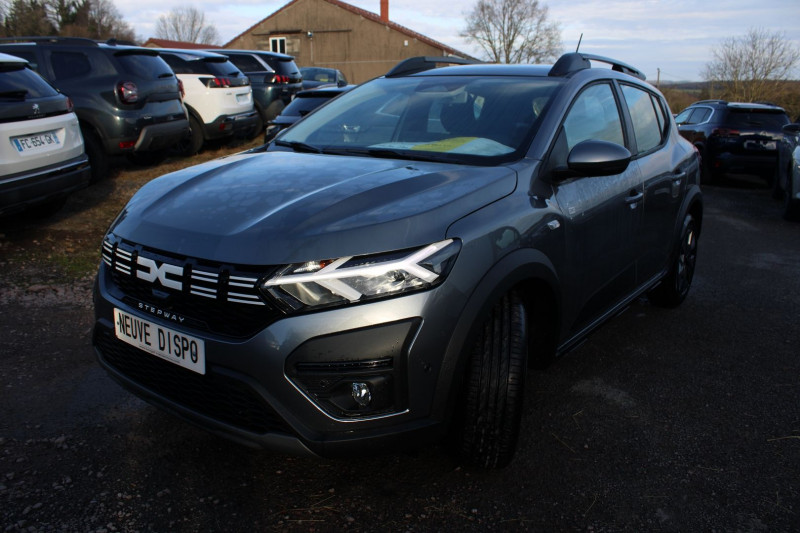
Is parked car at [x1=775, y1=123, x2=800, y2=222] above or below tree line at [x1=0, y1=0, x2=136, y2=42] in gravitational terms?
below

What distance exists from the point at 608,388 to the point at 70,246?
15.5 ft

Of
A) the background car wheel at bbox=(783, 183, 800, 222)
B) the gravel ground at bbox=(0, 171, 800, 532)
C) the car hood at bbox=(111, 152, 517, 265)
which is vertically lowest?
the gravel ground at bbox=(0, 171, 800, 532)

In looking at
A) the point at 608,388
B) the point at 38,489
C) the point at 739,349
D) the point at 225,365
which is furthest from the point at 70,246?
the point at 739,349

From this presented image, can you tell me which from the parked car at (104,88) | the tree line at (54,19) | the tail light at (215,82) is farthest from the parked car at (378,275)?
the tree line at (54,19)

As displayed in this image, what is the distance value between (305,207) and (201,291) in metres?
0.46

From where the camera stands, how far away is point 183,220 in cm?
231

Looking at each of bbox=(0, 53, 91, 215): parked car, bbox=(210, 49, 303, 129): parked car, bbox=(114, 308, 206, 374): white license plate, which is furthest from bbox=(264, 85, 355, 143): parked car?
bbox=(114, 308, 206, 374): white license plate

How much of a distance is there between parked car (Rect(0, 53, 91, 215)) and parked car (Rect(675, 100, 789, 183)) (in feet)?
33.4

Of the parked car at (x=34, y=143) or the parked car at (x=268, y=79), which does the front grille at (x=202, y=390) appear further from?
the parked car at (x=268, y=79)

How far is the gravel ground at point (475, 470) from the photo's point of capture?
233 cm

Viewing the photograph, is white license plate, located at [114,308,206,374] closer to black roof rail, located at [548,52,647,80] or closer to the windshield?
the windshield

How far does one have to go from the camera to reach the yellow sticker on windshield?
9.64 feet

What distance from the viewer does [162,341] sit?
2.25m

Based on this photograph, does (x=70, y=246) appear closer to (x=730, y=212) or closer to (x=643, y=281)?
(x=643, y=281)
